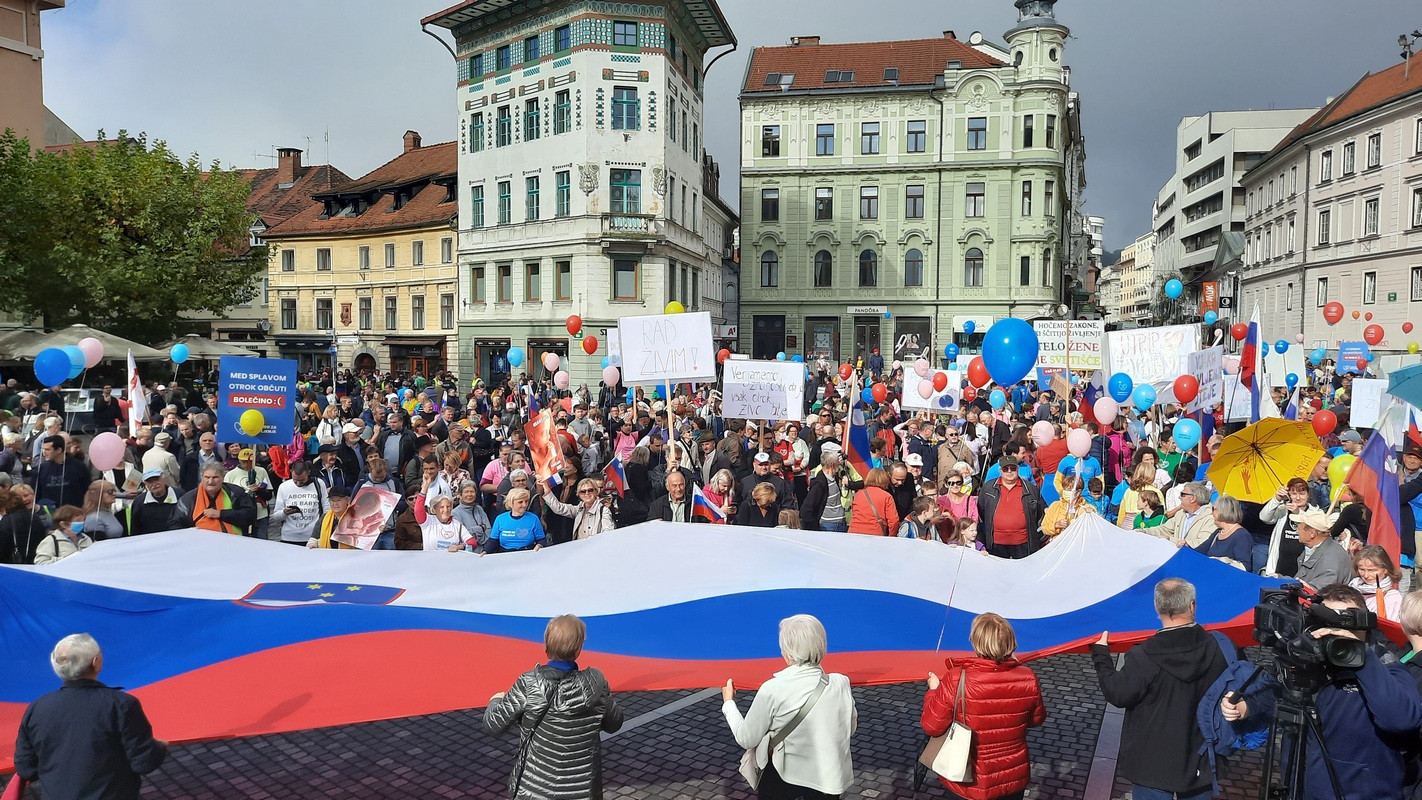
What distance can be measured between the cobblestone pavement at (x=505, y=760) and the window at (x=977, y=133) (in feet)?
139

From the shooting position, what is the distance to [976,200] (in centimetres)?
4644

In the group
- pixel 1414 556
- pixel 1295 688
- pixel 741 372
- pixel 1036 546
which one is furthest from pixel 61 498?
pixel 1414 556

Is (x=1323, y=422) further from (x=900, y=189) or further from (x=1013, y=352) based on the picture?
(x=900, y=189)

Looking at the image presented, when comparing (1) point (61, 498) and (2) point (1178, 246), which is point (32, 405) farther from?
(2) point (1178, 246)

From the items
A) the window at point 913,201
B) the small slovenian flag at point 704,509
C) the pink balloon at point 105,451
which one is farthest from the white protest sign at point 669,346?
the window at point 913,201

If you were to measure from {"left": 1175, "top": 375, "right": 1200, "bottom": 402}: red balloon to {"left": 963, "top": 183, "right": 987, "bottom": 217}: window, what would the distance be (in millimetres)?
34972

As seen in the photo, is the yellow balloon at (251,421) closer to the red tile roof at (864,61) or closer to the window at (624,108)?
the window at (624,108)

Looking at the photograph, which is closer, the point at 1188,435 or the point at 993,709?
the point at 993,709

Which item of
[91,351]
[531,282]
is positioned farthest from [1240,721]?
[531,282]

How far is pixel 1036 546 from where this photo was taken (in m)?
9.77

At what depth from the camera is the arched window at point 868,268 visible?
157 ft

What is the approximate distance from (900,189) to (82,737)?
152 feet

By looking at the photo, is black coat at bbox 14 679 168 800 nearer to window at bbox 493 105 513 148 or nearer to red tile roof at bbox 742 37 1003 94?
window at bbox 493 105 513 148

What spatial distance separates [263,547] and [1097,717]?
6.09m
